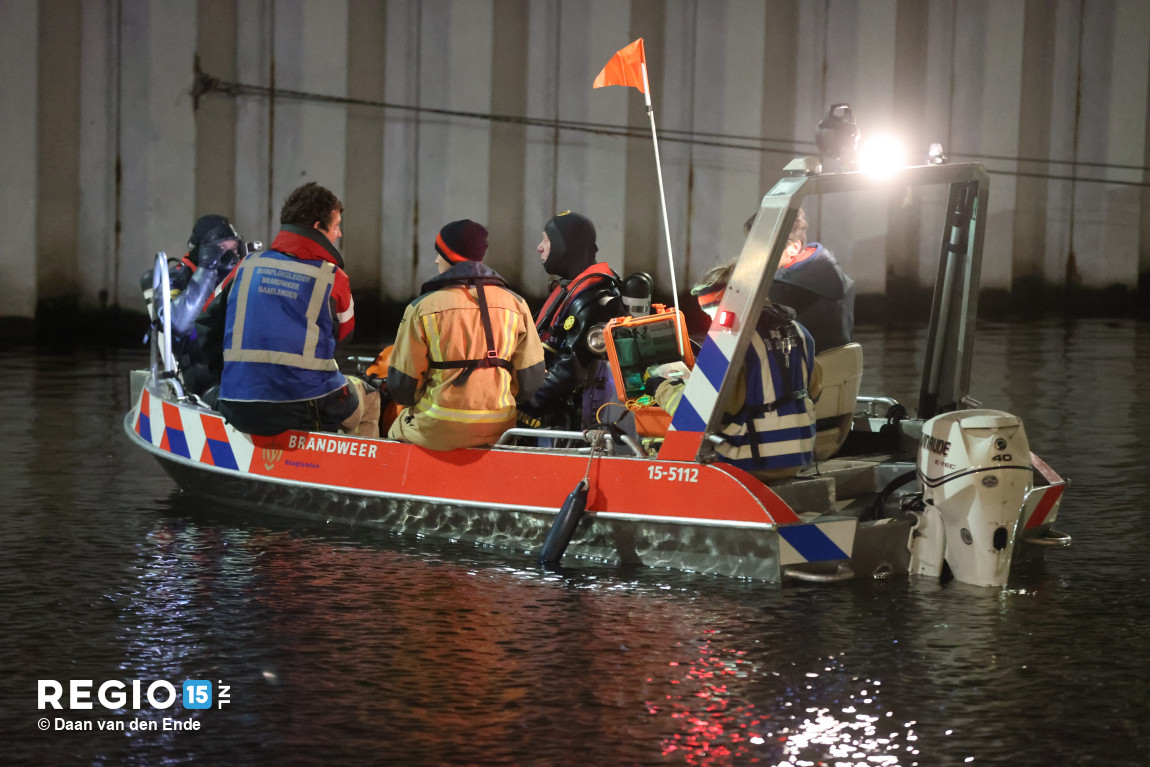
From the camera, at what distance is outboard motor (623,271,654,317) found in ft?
20.9

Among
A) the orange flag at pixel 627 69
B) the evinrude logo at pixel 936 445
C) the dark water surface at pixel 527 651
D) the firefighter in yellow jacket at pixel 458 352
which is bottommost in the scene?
the dark water surface at pixel 527 651

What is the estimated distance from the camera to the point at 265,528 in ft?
21.6

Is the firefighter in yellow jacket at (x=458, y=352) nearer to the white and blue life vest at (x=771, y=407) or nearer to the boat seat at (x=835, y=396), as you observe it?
the white and blue life vest at (x=771, y=407)

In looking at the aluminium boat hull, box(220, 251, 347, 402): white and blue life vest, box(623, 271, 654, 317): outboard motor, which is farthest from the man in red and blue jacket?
box(623, 271, 654, 317): outboard motor

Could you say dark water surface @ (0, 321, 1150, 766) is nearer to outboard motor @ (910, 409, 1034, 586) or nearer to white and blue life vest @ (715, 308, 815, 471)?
outboard motor @ (910, 409, 1034, 586)

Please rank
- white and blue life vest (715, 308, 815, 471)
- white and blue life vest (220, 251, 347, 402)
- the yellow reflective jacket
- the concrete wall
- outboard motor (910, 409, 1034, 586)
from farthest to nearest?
the concrete wall < white and blue life vest (220, 251, 347, 402) < the yellow reflective jacket < white and blue life vest (715, 308, 815, 471) < outboard motor (910, 409, 1034, 586)

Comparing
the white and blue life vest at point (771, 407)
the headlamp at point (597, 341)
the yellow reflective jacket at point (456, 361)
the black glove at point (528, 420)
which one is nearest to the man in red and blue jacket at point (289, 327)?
the yellow reflective jacket at point (456, 361)

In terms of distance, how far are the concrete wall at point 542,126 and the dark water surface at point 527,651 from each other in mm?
7918

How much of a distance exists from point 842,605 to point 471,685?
1.54 m

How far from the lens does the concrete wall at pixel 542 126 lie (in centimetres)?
1434

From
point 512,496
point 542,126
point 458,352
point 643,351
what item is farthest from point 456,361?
point 542,126

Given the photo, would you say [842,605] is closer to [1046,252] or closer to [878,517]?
A: [878,517]

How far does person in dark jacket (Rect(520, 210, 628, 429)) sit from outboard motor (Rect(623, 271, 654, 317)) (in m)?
0.15

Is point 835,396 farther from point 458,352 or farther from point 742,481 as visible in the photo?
point 458,352
